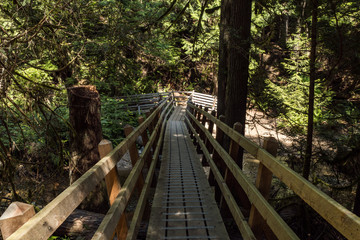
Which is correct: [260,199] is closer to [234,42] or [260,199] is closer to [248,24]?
[234,42]

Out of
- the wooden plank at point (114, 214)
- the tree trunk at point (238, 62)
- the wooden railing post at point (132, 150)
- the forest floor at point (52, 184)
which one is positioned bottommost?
the forest floor at point (52, 184)

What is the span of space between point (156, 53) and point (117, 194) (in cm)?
1123

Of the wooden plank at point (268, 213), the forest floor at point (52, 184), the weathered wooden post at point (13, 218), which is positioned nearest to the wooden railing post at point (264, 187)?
the wooden plank at point (268, 213)

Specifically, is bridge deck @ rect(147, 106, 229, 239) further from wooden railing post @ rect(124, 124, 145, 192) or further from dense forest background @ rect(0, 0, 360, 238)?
dense forest background @ rect(0, 0, 360, 238)

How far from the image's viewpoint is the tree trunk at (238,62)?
5.77 metres

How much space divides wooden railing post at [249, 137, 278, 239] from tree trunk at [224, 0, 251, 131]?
3.72 m

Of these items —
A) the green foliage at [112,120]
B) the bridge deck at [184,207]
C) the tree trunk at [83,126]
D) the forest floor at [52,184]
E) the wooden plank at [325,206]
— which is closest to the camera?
the wooden plank at [325,206]

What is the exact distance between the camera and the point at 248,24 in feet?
19.4

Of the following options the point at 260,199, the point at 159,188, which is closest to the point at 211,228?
the point at 260,199

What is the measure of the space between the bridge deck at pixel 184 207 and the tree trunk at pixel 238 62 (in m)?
1.65

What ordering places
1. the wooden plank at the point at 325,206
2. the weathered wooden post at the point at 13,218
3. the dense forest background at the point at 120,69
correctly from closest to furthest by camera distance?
the weathered wooden post at the point at 13,218
the wooden plank at the point at 325,206
the dense forest background at the point at 120,69

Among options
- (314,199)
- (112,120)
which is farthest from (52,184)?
(314,199)

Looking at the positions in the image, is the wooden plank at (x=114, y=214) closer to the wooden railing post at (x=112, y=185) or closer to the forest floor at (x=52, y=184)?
the wooden railing post at (x=112, y=185)

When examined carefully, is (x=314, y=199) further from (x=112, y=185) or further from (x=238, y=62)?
(x=238, y=62)
